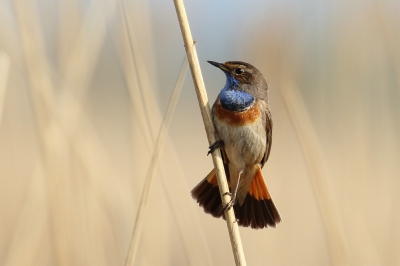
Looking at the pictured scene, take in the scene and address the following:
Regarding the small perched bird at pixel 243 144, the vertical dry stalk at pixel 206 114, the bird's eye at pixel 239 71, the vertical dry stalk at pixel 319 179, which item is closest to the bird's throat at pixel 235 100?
the small perched bird at pixel 243 144

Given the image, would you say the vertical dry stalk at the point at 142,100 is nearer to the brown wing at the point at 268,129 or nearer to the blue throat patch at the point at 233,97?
the blue throat patch at the point at 233,97

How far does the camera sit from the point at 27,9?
98.9 inches

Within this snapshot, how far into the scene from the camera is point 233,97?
3.06 m

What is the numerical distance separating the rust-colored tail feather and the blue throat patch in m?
0.38

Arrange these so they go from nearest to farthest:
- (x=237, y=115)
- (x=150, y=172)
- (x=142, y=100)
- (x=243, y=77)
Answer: (x=150, y=172)
(x=142, y=100)
(x=237, y=115)
(x=243, y=77)

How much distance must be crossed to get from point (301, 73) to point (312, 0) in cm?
57

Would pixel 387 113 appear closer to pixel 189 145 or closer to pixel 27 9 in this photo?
pixel 27 9

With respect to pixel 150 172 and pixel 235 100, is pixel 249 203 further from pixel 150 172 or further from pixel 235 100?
pixel 150 172

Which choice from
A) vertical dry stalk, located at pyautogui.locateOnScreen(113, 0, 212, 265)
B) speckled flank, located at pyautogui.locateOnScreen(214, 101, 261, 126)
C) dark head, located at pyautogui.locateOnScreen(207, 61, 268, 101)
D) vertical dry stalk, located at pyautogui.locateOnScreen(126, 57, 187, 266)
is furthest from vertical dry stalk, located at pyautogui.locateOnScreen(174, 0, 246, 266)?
dark head, located at pyautogui.locateOnScreen(207, 61, 268, 101)

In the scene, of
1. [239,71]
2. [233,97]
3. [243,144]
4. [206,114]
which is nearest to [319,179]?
[206,114]

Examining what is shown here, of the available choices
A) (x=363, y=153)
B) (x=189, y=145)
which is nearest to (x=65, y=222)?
(x=363, y=153)

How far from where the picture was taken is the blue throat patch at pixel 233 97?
302 centimetres

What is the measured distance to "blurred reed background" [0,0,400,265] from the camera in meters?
2.49

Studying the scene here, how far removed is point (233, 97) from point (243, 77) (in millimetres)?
165
